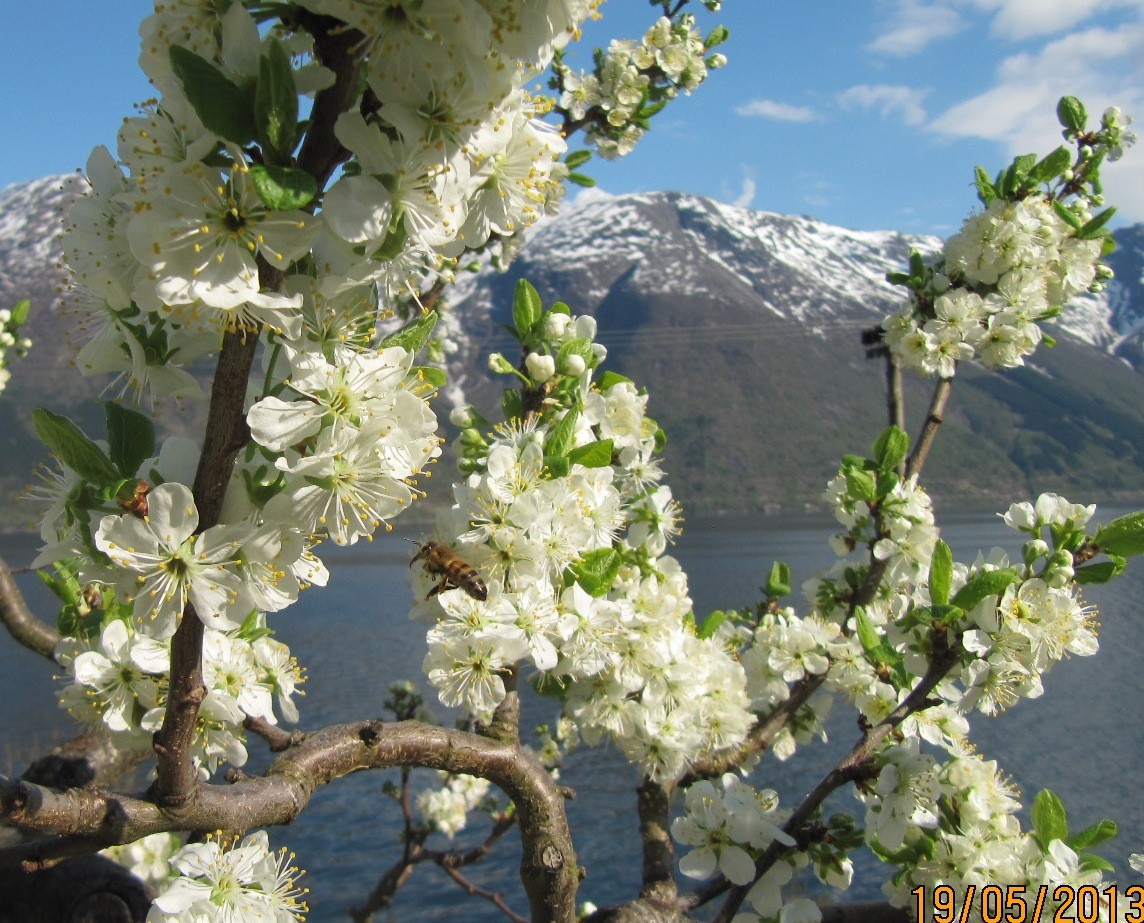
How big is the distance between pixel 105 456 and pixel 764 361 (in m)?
183

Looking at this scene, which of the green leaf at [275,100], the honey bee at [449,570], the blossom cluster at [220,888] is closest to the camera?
the green leaf at [275,100]

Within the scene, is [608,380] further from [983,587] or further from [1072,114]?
[1072,114]

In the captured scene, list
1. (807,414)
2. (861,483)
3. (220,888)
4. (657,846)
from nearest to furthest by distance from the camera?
(220,888) < (657,846) < (861,483) < (807,414)

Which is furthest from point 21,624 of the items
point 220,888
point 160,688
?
point 220,888

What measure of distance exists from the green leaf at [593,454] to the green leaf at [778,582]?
202 cm

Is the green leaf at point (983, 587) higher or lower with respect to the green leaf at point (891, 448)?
lower

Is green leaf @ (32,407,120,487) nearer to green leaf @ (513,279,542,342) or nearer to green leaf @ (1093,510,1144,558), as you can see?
green leaf @ (513,279,542,342)

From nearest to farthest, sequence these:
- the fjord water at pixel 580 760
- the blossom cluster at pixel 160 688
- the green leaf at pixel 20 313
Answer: the blossom cluster at pixel 160 688 < the green leaf at pixel 20 313 < the fjord water at pixel 580 760

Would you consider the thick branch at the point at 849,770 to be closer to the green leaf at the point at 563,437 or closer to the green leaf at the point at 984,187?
the green leaf at the point at 563,437

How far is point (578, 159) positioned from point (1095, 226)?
227 cm

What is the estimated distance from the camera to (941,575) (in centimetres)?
253

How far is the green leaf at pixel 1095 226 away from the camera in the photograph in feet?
12.0

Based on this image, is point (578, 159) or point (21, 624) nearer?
point (21, 624)

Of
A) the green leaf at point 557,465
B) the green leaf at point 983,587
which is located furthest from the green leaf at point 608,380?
the green leaf at point 983,587
